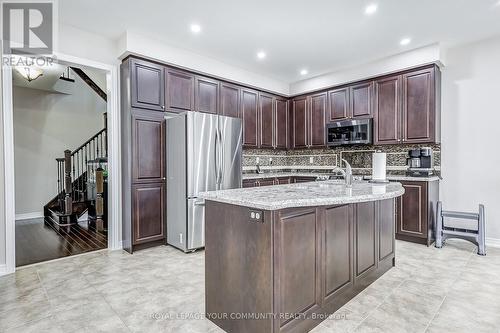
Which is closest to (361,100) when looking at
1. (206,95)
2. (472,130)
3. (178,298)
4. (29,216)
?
(472,130)

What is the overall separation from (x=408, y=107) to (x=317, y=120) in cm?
165

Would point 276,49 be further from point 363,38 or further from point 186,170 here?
point 186,170

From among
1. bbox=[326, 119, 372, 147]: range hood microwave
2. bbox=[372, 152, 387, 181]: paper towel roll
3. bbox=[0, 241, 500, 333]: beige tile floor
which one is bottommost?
bbox=[0, 241, 500, 333]: beige tile floor

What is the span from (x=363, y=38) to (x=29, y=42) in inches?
164

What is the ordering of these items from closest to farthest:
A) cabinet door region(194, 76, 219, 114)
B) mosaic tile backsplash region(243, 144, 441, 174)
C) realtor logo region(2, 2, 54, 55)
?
1. realtor logo region(2, 2, 54, 55)
2. cabinet door region(194, 76, 219, 114)
3. mosaic tile backsplash region(243, 144, 441, 174)

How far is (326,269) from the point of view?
6.37 feet

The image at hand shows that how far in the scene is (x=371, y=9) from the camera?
301 centimetres

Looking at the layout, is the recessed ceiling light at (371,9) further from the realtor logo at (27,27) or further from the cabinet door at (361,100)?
the realtor logo at (27,27)

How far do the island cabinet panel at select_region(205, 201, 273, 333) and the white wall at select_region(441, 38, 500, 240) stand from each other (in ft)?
12.7

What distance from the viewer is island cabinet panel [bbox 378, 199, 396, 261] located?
2611 millimetres

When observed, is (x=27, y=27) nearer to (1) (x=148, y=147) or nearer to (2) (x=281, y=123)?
(1) (x=148, y=147)

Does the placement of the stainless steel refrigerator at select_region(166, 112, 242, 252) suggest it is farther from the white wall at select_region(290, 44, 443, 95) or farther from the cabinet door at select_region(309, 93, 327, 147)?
the white wall at select_region(290, 44, 443, 95)

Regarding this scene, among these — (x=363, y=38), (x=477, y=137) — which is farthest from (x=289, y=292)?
(x=477, y=137)

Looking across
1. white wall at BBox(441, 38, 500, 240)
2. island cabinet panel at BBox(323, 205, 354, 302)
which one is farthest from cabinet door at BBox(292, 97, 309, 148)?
island cabinet panel at BBox(323, 205, 354, 302)
